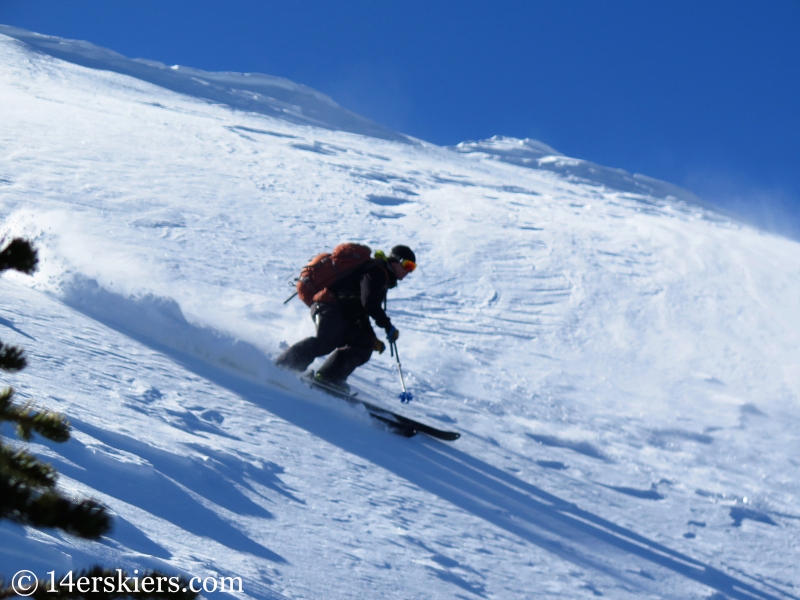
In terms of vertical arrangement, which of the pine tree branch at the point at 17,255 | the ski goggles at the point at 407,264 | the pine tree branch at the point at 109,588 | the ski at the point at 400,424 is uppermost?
the ski goggles at the point at 407,264

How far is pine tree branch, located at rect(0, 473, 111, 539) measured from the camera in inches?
35.5

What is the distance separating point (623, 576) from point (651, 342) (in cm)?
758

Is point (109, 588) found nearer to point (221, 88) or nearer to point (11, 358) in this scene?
point (11, 358)

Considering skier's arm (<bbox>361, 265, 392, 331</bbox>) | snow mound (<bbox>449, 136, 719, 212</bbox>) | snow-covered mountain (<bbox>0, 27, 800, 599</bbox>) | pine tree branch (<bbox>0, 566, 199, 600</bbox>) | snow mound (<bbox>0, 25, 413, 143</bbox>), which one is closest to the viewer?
pine tree branch (<bbox>0, 566, 199, 600</bbox>)

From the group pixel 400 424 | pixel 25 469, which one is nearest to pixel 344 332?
pixel 400 424

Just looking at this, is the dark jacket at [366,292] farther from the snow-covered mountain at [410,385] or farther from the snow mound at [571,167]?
the snow mound at [571,167]

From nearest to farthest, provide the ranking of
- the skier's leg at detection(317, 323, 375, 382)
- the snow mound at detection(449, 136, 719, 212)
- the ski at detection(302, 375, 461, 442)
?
the ski at detection(302, 375, 461, 442)
the skier's leg at detection(317, 323, 375, 382)
the snow mound at detection(449, 136, 719, 212)

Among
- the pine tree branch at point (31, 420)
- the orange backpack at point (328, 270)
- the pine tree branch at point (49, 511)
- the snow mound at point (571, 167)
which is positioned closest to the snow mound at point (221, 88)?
the snow mound at point (571, 167)

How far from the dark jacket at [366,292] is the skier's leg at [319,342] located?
12 cm

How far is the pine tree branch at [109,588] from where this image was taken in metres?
1.12

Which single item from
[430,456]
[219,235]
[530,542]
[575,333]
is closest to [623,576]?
[530,542]

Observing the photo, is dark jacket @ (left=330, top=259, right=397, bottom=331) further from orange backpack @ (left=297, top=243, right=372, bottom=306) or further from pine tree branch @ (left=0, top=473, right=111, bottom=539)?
pine tree branch @ (left=0, top=473, right=111, bottom=539)

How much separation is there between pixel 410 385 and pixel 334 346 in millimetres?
1455

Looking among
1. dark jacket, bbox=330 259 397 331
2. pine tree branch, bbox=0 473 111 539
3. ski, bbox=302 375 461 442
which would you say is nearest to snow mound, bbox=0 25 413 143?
dark jacket, bbox=330 259 397 331
